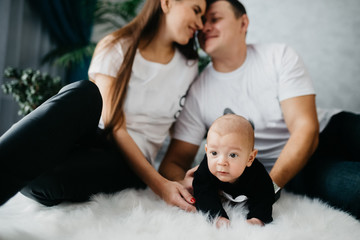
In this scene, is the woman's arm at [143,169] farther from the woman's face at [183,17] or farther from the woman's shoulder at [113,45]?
the woman's face at [183,17]

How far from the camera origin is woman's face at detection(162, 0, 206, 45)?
1315mm

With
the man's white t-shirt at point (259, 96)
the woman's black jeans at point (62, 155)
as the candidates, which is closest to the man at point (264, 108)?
the man's white t-shirt at point (259, 96)

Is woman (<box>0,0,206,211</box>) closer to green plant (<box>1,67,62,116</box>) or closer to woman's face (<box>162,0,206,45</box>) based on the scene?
woman's face (<box>162,0,206,45</box>)

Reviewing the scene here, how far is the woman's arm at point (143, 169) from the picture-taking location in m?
0.98

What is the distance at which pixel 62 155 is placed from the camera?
872 millimetres

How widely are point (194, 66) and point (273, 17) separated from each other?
1.31m

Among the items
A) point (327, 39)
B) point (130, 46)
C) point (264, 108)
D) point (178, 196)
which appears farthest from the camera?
point (327, 39)

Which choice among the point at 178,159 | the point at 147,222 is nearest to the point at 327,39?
the point at 178,159

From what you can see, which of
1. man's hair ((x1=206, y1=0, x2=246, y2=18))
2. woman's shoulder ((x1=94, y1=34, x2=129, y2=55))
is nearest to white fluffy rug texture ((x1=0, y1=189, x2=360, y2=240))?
woman's shoulder ((x1=94, y1=34, x2=129, y2=55))

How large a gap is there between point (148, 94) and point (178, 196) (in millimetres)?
521

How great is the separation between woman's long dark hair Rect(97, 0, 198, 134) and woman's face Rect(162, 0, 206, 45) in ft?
0.22

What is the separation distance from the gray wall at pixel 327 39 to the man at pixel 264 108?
91 centimetres

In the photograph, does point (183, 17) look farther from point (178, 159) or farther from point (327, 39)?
point (327, 39)

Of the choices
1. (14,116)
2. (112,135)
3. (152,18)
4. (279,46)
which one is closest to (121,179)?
(112,135)
